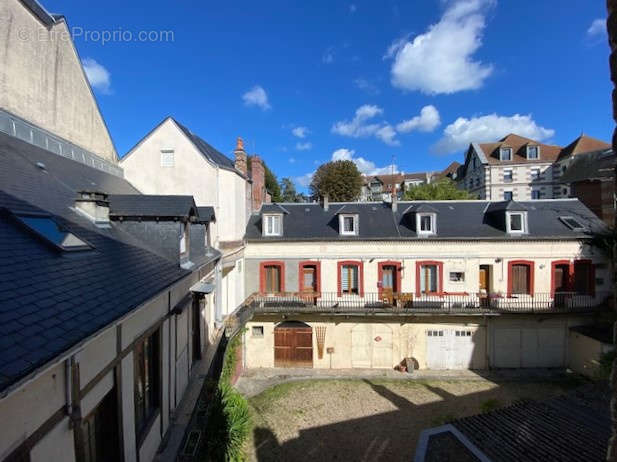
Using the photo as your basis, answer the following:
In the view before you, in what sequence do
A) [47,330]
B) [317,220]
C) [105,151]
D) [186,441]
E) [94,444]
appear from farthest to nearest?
[317,220]
[105,151]
[186,441]
[94,444]
[47,330]

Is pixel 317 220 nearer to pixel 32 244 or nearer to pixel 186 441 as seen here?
pixel 186 441

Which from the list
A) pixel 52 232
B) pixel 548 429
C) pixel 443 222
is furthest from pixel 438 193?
pixel 52 232

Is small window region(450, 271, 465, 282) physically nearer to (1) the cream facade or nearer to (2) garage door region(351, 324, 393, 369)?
(2) garage door region(351, 324, 393, 369)

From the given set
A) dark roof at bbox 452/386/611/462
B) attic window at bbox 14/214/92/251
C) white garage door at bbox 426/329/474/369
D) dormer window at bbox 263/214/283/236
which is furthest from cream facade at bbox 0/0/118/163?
white garage door at bbox 426/329/474/369

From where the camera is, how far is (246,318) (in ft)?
49.1

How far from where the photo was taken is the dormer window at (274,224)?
1775 cm

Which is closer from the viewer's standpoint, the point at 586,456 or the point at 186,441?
the point at 586,456

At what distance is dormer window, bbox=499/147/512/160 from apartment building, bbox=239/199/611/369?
1905 cm

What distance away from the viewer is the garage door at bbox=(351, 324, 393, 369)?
16.4 m

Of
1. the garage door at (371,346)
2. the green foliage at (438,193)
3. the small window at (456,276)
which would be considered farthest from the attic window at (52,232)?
the green foliage at (438,193)

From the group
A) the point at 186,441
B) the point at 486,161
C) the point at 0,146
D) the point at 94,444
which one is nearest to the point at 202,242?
the point at 0,146

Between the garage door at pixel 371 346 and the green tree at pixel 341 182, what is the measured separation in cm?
2086

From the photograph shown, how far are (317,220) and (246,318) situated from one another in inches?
279

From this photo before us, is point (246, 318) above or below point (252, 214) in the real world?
below
